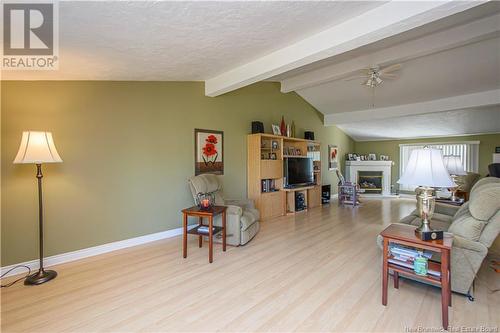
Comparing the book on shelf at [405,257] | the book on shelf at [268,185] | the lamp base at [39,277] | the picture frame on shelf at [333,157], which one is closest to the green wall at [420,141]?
the picture frame on shelf at [333,157]

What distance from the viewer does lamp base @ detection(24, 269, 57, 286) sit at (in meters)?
2.43

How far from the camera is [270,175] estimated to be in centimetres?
532

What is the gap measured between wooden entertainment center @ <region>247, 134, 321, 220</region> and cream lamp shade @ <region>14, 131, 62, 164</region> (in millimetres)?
3417

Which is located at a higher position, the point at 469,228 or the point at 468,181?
the point at 468,181

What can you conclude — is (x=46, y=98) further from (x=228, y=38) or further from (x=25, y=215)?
(x=228, y=38)

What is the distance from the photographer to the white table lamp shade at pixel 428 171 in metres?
1.97

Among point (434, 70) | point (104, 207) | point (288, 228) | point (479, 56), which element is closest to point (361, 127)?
point (434, 70)

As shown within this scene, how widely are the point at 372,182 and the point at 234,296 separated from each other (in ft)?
26.8

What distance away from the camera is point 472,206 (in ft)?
7.04

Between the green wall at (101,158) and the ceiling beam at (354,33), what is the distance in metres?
1.30

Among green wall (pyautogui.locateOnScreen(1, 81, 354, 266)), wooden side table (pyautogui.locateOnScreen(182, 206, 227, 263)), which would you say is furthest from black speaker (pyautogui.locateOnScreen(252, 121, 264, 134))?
wooden side table (pyautogui.locateOnScreen(182, 206, 227, 263))

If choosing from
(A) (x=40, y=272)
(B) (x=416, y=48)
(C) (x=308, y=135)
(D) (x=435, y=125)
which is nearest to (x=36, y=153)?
(A) (x=40, y=272)

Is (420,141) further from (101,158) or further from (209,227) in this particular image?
(101,158)

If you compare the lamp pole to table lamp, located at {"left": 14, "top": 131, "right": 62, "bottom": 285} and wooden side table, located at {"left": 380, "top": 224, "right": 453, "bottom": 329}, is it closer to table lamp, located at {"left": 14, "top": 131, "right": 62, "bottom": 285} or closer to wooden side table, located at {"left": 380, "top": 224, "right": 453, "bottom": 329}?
table lamp, located at {"left": 14, "top": 131, "right": 62, "bottom": 285}
